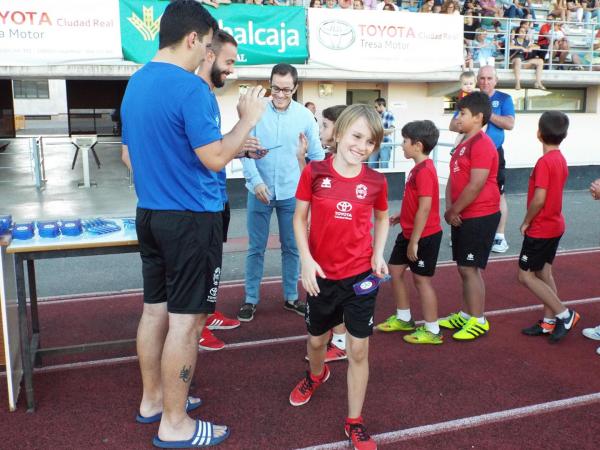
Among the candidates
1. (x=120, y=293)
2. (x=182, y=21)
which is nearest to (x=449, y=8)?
(x=120, y=293)

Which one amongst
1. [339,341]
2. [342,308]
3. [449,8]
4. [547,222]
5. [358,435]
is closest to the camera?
[358,435]

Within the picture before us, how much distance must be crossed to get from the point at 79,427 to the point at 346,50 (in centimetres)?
1021

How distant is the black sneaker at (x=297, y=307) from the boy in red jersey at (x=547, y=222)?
1827 millimetres

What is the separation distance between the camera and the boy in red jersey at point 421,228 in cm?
398

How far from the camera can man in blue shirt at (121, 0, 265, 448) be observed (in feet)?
8.61

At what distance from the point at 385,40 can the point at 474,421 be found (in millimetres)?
10309

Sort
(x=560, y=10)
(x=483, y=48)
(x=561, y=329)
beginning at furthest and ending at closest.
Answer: (x=560, y=10)
(x=483, y=48)
(x=561, y=329)

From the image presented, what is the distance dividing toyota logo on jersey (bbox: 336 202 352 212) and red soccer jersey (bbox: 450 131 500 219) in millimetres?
1655

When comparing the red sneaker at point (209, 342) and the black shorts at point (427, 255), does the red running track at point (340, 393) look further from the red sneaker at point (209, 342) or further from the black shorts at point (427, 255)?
the black shorts at point (427, 255)

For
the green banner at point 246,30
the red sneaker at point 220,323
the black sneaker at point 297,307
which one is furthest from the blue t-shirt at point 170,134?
the green banner at point 246,30

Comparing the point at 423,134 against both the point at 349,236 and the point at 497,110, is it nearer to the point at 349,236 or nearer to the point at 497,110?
the point at 349,236

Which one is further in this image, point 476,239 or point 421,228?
point 476,239

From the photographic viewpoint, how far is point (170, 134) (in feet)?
8.70

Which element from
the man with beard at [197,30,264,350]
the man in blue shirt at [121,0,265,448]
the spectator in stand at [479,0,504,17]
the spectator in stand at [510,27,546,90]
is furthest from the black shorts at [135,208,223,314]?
the spectator in stand at [479,0,504,17]
